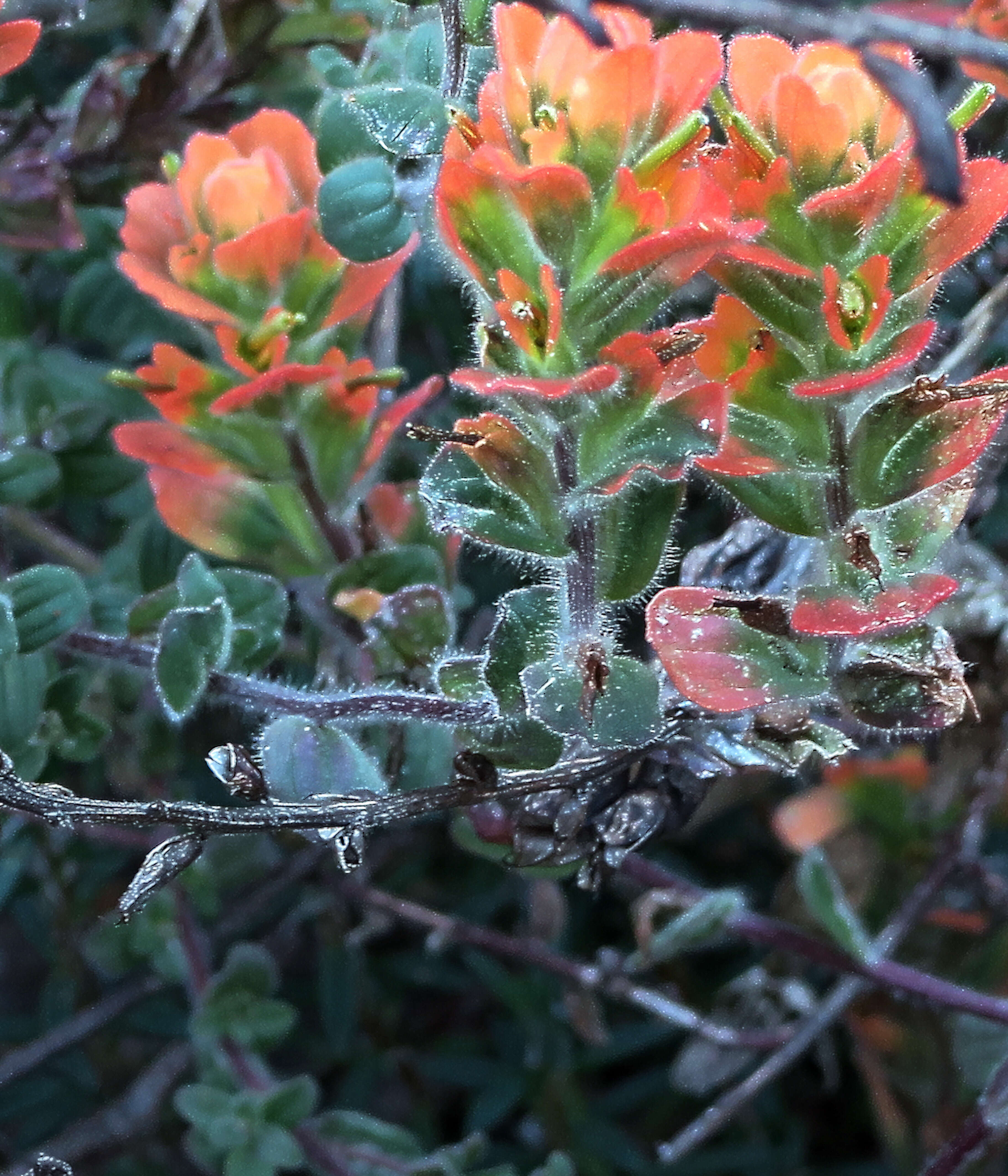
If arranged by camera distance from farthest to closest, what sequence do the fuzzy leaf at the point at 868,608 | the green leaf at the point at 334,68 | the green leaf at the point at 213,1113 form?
the green leaf at the point at 213,1113 < the green leaf at the point at 334,68 < the fuzzy leaf at the point at 868,608

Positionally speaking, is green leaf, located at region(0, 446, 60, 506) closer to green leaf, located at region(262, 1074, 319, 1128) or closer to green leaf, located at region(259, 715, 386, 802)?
green leaf, located at region(259, 715, 386, 802)

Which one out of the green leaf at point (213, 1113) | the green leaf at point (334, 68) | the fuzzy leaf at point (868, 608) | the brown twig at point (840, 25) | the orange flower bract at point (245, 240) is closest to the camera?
the brown twig at point (840, 25)

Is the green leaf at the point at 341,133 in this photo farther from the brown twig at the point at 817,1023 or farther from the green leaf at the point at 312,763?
the brown twig at the point at 817,1023

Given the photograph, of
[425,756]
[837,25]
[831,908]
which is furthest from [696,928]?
[837,25]

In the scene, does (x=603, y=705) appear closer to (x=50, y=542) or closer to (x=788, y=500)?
(x=788, y=500)

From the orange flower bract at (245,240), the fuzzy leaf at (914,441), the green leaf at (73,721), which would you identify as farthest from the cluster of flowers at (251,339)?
the fuzzy leaf at (914,441)

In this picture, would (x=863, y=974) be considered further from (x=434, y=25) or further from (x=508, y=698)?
(x=434, y=25)

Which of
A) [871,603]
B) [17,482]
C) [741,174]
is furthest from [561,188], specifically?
[17,482]

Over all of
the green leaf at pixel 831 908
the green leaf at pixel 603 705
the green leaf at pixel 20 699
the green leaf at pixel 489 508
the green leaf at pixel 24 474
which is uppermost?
the green leaf at pixel 489 508
